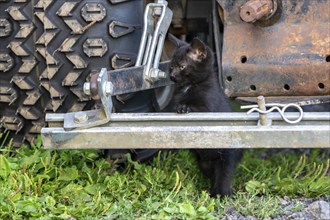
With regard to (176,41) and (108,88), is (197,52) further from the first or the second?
(108,88)

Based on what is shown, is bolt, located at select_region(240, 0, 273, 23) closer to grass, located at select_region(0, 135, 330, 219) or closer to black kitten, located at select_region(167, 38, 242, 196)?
black kitten, located at select_region(167, 38, 242, 196)

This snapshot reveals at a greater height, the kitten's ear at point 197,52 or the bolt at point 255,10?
the bolt at point 255,10

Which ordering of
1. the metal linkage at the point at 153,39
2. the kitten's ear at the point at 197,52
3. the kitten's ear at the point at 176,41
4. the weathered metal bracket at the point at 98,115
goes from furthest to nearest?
the kitten's ear at the point at 176,41 < the kitten's ear at the point at 197,52 < the metal linkage at the point at 153,39 < the weathered metal bracket at the point at 98,115

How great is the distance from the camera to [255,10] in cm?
338

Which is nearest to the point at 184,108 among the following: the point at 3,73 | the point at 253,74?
the point at 253,74

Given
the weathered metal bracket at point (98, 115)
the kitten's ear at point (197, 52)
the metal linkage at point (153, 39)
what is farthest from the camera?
the kitten's ear at point (197, 52)

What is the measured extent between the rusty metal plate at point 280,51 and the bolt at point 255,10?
64 millimetres

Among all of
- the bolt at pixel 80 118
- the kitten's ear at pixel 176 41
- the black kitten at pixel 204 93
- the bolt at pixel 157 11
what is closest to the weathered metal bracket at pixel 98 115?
the bolt at pixel 80 118

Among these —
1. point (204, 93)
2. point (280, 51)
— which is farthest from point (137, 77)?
point (280, 51)

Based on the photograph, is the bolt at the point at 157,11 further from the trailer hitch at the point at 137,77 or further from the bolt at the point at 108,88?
the bolt at the point at 108,88

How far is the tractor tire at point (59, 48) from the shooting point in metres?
3.70

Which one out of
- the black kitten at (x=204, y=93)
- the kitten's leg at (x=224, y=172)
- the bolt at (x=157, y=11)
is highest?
the bolt at (x=157, y=11)

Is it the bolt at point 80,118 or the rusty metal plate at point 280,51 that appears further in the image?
the rusty metal plate at point 280,51

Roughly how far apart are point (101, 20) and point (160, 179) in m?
0.91
